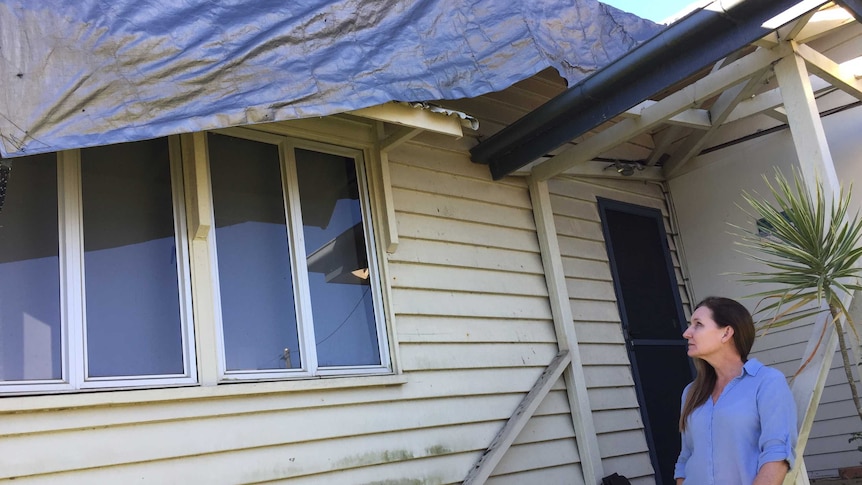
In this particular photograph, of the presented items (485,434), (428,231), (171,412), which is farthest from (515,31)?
(171,412)

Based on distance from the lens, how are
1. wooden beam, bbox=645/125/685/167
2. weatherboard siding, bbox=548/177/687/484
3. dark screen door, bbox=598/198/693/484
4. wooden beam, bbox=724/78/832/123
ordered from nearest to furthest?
1. wooden beam, bbox=724/78/832/123
2. weatherboard siding, bbox=548/177/687/484
3. dark screen door, bbox=598/198/693/484
4. wooden beam, bbox=645/125/685/167

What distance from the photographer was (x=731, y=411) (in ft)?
8.96

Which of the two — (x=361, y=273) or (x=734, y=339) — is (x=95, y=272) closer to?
(x=361, y=273)

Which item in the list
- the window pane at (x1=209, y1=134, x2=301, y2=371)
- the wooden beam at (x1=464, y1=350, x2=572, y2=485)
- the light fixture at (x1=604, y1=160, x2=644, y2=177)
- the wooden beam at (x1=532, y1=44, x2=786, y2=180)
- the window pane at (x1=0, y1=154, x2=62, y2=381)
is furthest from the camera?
the light fixture at (x1=604, y1=160, x2=644, y2=177)

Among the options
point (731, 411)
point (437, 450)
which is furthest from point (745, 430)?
point (437, 450)

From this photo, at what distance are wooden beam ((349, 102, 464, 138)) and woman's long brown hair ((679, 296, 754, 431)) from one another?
5.44 feet

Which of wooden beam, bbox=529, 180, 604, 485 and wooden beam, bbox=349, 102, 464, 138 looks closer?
wooden beam, bbox=349, 102, 464, 138

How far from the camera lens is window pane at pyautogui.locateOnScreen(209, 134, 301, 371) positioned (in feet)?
12.3

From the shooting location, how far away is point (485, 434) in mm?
4473

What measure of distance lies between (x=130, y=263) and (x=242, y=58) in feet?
3.57

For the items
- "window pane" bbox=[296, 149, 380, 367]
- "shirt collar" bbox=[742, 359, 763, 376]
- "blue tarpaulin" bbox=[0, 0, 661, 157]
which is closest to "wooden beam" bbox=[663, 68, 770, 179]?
"blue tarpaulin" bbox=[0, 0, 661, 157]

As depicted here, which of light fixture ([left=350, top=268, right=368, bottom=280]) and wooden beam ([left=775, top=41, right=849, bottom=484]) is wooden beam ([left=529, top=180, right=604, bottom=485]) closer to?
light fixture ([left=350, top=268, right=368, bottom=280])

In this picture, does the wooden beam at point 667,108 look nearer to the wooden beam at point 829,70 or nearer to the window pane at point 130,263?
the wooden beam at point 829,70

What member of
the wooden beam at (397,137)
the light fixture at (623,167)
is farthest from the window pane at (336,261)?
the light fixture at (623,167)
